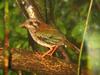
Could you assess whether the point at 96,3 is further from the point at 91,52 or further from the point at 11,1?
the point at 91,52

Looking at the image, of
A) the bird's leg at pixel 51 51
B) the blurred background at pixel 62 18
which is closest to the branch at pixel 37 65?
the bird's leg at pixel 51 51

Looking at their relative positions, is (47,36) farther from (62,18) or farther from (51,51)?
(62,18)

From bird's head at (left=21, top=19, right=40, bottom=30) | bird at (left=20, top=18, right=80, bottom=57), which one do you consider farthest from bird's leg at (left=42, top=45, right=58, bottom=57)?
bird's head at (left=21, top=19, right=40, bottom=30)

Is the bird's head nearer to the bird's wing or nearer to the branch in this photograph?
the bird's wing

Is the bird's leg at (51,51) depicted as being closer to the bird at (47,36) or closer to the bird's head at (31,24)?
the bird at (47,36)

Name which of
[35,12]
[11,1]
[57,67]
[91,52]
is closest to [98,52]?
[91,52]

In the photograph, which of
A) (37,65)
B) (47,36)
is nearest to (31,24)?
(47,36)

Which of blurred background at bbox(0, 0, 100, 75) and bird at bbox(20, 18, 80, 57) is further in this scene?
blurred background at bbox(0, 0, 100, 75)
